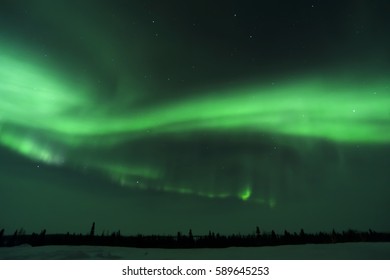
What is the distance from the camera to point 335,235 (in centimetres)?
1777

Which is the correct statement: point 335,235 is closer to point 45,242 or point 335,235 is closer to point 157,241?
point 157,241
